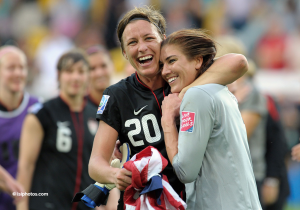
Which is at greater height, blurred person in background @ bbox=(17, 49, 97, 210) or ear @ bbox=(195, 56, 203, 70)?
ear @ bbox=(195, 56, 203, 70)

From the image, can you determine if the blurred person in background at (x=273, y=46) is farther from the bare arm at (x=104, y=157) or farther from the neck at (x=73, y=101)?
the bare arm at (x=104, y=157)

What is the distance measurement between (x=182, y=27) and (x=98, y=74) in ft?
20.5

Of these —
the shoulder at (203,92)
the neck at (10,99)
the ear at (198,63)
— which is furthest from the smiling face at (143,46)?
the neck at (10,99)

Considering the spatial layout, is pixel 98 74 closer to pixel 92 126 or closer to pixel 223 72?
pixel 92 126

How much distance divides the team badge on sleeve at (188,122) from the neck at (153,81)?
53 cm

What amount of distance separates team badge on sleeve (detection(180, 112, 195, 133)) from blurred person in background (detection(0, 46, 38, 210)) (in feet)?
9.88

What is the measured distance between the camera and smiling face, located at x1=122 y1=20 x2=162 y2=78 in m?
2.87

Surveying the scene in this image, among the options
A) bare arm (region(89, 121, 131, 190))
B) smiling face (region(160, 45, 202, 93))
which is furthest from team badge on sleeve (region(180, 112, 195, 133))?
bare arm (region(89, 121, 131, 190))

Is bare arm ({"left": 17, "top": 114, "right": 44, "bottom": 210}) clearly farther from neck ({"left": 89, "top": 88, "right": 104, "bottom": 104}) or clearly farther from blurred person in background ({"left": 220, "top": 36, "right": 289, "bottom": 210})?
blurred person in background ({"left": 220, "top": 36, "right": 289, "bottom": 210})

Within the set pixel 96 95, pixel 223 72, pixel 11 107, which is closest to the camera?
pixel 223 72

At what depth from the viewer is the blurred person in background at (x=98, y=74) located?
18.2 ft

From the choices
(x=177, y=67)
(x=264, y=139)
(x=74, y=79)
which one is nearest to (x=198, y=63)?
(x=177, y=67)

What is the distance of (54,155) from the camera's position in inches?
179

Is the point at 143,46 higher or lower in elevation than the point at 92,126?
higher
